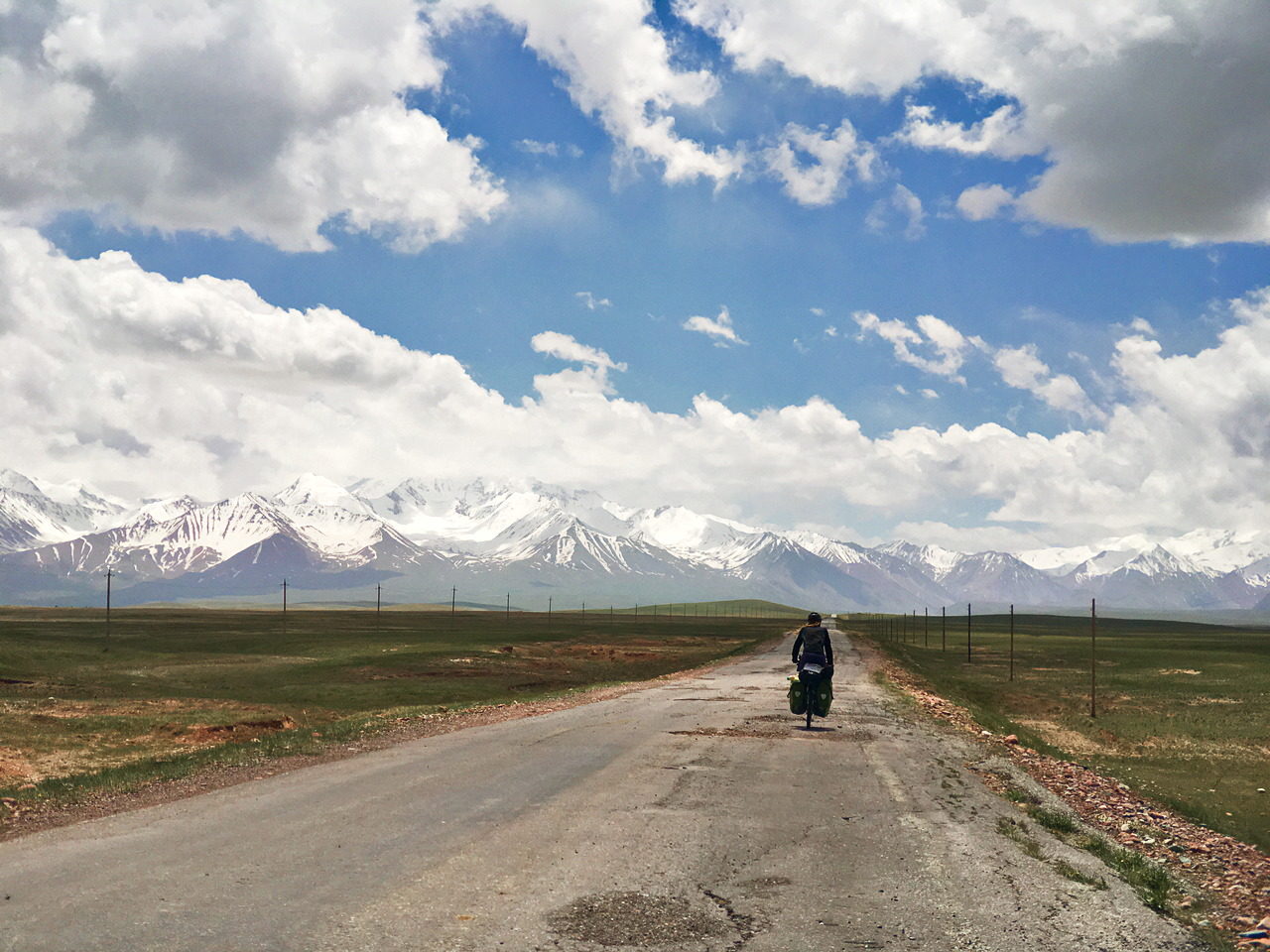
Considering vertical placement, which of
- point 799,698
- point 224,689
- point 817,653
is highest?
point 817,653

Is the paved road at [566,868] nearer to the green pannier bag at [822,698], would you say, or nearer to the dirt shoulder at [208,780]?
the dirt shoulder at [208,780]

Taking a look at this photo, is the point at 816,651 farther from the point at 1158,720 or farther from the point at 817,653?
the point at 1158,720

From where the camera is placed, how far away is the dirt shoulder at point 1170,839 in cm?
1035

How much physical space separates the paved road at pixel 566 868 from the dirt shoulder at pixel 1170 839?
139 centimetres

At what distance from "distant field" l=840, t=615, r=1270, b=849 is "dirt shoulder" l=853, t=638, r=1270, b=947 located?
1.49 m

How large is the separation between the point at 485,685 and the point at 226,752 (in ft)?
109

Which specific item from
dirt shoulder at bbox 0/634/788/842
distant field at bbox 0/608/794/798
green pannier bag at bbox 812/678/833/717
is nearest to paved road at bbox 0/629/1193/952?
dirt shoulder at bbox 0/634/788/842

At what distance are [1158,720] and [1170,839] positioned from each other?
3209 centimetres

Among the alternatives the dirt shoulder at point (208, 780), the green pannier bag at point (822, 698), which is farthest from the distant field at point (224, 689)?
the green pannier bag at point (822, 698)

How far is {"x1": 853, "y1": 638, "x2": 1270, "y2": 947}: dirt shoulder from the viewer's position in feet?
34.0

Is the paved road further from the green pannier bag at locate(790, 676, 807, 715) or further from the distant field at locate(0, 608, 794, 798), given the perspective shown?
the green pannier bag at locate(790, 676, 807, 715)

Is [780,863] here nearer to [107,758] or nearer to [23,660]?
[107,758]

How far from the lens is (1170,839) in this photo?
1384 centimetres

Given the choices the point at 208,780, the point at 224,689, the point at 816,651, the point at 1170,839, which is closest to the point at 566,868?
the point at 208,780
